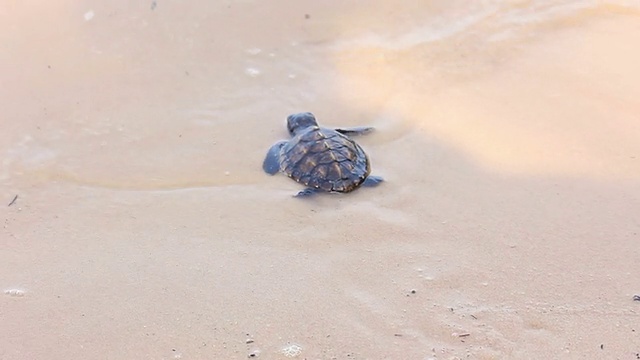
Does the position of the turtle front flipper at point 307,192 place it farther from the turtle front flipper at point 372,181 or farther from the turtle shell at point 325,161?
the turtle front flipper at point 372,181

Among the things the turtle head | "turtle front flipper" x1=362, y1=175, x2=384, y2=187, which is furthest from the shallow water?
the turtle head

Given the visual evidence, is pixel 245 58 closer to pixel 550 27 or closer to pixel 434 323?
pixel 550 27

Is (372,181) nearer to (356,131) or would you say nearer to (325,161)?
(325,161)

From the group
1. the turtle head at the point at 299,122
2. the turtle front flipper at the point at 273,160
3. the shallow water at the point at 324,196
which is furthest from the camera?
the turtle head at the point at 299,122

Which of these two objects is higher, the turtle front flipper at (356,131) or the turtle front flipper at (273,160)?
the turtle front flipper at (356,131)

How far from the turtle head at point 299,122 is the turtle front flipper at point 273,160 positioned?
0.53ft

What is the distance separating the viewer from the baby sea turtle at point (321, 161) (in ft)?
13.4

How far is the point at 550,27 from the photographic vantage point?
5.96 metres

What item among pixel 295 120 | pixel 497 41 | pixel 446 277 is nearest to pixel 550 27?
pixel 497 41

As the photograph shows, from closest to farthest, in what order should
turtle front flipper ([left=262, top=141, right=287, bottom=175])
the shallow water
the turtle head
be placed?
the shallow water < turtle front flipper ([left=262, top=141, right=287, bottom=175]) < the turtle head

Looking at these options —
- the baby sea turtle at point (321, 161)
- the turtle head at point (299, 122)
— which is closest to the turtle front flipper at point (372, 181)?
the baby sea turtle at point (321, 161)

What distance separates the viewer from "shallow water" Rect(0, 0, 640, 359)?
3.01 meters

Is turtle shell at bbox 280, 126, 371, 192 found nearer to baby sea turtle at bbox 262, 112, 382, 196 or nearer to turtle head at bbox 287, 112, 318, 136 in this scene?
baby sea turtle at bbox 262, 112, 382, 196

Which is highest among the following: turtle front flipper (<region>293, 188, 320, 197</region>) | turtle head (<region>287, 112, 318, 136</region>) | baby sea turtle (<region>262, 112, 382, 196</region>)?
turtle head (<region>287, 112, 318, 136</region>)
